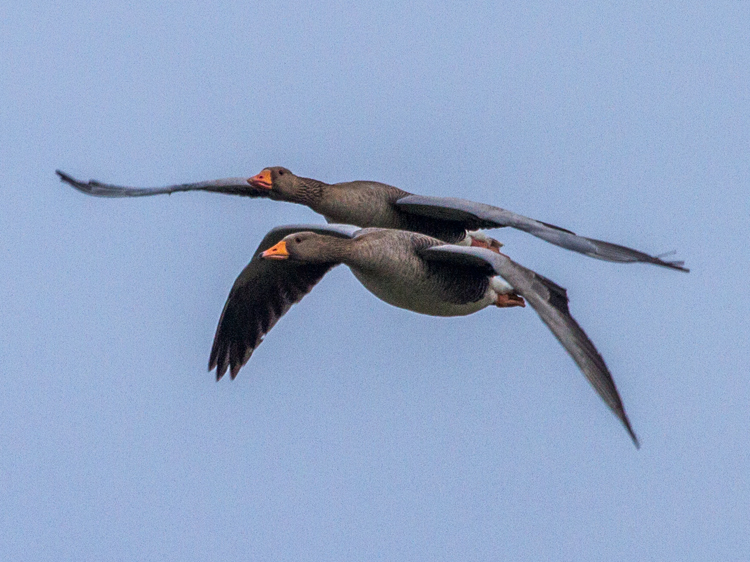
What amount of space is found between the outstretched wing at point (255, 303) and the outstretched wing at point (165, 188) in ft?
1.94

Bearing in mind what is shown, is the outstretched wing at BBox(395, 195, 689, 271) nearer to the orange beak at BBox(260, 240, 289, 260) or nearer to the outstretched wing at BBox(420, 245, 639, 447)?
the outstretched wing at BBox(420, 245, 639, 447)

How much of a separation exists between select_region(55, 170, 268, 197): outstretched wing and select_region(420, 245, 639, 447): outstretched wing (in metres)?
2.45

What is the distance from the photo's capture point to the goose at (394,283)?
29.9ft

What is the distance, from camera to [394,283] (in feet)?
35.5

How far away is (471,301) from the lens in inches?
450

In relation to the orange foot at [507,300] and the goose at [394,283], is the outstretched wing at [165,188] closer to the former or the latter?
the goose at [394,283]

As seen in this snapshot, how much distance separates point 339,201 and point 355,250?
4.96 ft

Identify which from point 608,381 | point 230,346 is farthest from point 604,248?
point 230,346

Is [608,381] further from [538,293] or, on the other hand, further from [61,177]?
[61,177]

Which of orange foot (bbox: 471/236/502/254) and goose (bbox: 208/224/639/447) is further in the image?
orange foot (bbox: 471/236/502/254)

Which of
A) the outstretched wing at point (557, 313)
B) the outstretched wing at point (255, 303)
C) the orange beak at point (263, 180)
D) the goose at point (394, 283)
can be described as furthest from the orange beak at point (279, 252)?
the outstretched wing at point (255, 303)

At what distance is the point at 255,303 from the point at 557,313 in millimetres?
4625

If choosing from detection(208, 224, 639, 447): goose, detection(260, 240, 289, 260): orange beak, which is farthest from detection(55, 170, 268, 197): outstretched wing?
detection(260, 240, 289, 260): orange beak

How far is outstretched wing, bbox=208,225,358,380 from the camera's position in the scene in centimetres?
1288
